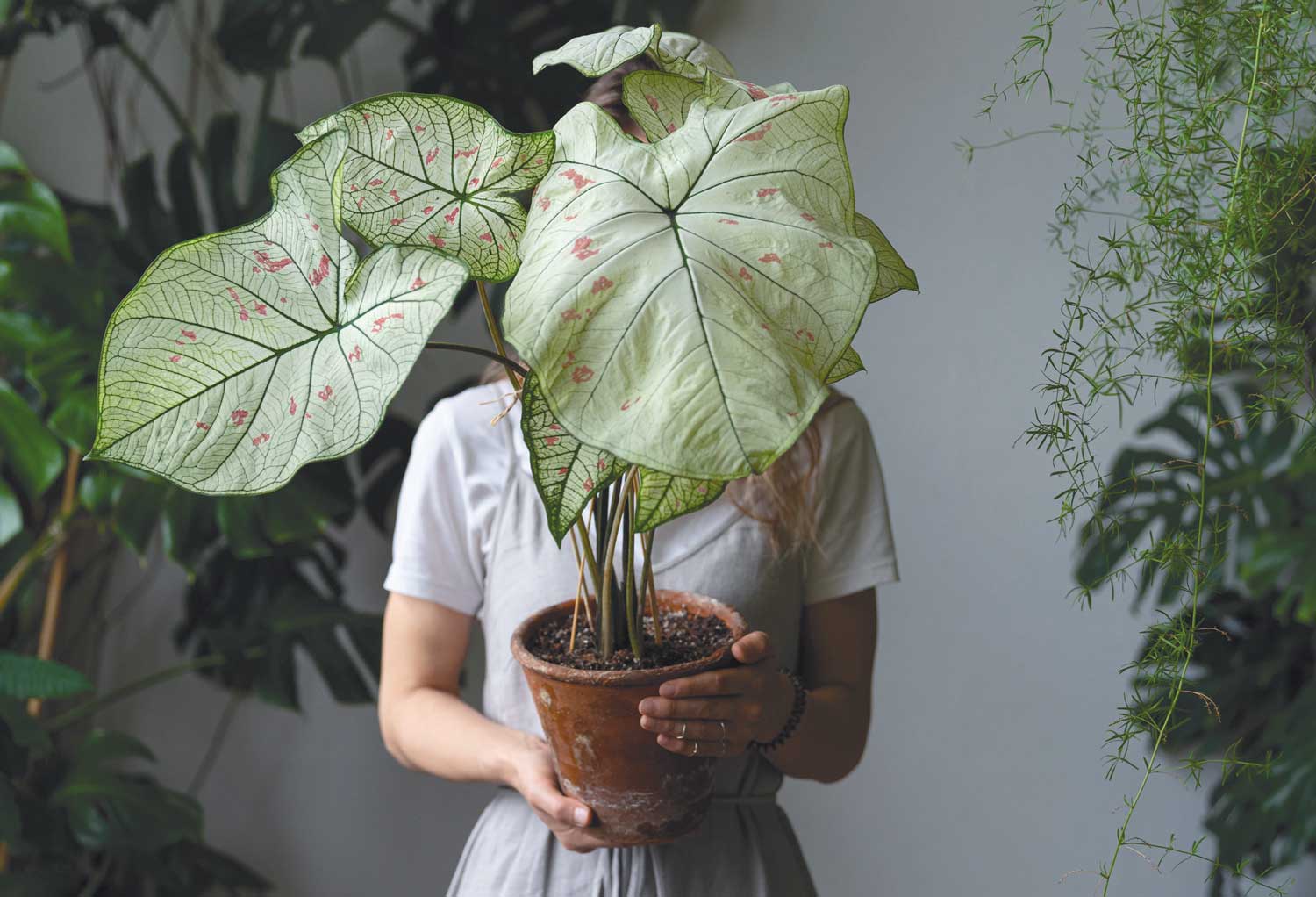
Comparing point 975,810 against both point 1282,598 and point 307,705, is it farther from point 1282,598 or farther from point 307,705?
point 307,705

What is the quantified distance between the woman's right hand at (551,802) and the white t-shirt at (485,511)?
0.24m

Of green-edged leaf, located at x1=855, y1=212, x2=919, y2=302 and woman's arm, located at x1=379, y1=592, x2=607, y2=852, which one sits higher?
green-edged leaf, located at x1=855, y1=212, x2=919, y2=302

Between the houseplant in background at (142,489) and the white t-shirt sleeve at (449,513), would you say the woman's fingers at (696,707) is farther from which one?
the houseplant in background at (142,489)

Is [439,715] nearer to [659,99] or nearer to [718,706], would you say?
[718,706]

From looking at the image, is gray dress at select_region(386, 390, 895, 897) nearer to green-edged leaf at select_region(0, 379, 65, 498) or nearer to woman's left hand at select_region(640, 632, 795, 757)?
woman's left hand at select_region(640, 632, 795, 757)

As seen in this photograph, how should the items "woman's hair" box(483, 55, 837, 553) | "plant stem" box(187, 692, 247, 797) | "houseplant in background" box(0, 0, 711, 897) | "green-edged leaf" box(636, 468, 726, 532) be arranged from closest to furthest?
"green-edged leaf" box(636, 468, 726, 532) < "woman's hair" box(483, 55, 837, 553) < "houseplant in background" box(0, 0, 711, 897) < "plant stem" box(187, 692, 247, 797)

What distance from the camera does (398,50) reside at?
195cm

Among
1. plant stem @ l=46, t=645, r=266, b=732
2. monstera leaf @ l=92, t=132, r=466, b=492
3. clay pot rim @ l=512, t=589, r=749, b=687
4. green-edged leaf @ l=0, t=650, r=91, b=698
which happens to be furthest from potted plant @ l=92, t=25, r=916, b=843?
plant stem @ l=46, t=645, r=266, b=732

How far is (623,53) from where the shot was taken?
1.72 ft

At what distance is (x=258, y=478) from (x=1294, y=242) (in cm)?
52

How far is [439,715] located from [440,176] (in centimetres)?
61

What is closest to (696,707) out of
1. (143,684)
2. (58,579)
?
(143,684)

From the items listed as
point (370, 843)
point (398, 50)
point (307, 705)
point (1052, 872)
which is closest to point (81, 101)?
point (398, 50)

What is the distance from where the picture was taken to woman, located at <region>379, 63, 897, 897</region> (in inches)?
36.0
